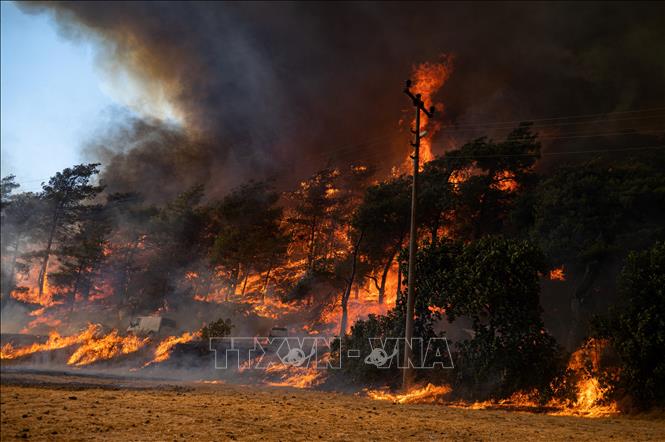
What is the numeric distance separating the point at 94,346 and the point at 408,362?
31.7 m

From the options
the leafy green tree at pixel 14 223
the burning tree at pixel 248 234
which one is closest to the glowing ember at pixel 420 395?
the burning tree at pixel 248 234

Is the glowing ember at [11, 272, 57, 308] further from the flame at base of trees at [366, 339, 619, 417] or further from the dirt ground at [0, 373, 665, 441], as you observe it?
the flame at base of trees at [366, 339, 619, 417]

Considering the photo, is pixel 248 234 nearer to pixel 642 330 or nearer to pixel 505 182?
pixel 505 182

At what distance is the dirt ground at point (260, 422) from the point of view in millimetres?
10352

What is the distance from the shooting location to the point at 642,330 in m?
17.3

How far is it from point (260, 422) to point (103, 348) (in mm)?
34883

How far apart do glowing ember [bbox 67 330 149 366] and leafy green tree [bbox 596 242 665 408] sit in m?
36.5

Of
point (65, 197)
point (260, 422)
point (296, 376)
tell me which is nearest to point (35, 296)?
point (65, 197)

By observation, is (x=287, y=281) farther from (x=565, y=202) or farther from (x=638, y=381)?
(x=638, y=381)

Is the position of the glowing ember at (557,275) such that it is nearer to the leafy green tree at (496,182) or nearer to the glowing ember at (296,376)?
the leafy green tree at (496,182)

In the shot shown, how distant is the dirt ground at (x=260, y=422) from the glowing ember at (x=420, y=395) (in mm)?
4533

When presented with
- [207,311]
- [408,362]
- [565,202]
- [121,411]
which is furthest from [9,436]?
[207,311]

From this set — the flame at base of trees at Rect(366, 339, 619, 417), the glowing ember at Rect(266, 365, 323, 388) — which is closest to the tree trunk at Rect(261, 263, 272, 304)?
the glowing ember at Rect(266, 365, 323, 388)

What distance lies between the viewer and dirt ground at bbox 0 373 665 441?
1035cm
